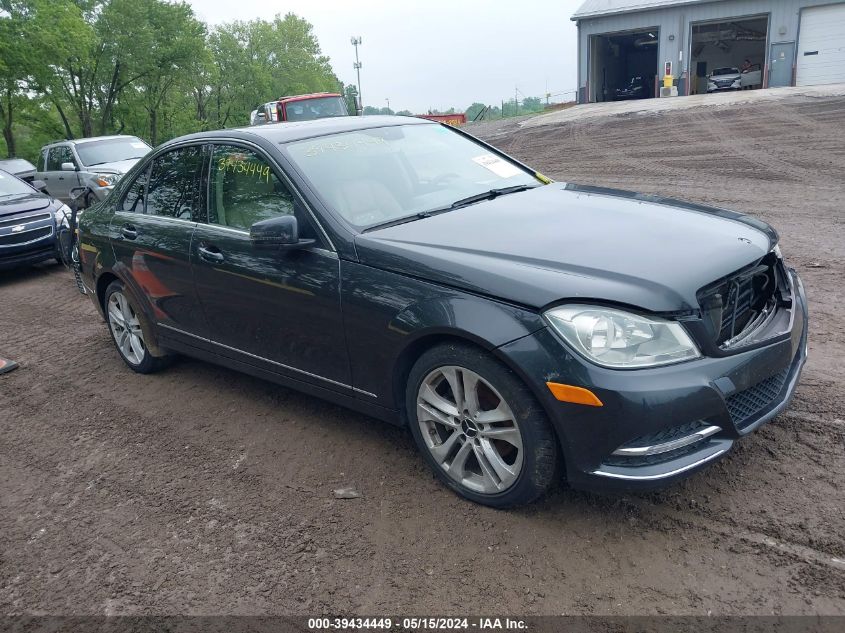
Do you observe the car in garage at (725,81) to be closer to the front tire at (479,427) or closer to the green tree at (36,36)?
the green tree at (36,36)

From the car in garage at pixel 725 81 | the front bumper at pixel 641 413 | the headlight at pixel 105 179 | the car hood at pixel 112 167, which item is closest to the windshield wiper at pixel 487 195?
the front bumper at pixel 641 413

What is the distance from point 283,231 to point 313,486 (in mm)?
1297

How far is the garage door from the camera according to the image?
95.6 ft

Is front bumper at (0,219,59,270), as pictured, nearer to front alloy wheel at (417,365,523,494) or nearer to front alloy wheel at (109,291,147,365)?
front alloy wheel at (109,291,147,365)

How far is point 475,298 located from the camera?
9.77ft

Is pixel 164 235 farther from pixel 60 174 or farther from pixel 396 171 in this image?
pixel 60 174

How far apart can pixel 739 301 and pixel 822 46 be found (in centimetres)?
3281

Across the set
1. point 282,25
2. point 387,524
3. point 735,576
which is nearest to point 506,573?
point 387,524

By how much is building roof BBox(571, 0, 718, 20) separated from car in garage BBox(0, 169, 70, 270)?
30.0m

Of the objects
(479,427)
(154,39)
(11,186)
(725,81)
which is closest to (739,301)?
(479,427)

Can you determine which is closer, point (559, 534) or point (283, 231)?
point (559, 534)

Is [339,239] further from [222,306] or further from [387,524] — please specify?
[387,524]

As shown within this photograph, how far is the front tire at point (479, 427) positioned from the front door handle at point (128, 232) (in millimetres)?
2634

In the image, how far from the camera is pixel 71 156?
47.0ft
